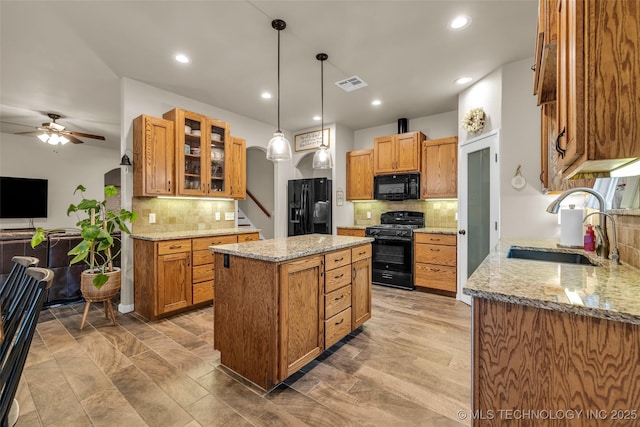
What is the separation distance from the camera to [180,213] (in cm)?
380

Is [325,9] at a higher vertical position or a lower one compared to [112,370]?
higher

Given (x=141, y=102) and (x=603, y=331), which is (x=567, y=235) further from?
(x=141, y=102)

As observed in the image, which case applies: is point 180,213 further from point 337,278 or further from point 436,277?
point 436,277

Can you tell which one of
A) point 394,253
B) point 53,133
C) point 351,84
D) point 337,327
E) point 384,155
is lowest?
point 337,327

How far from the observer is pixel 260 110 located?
4.37 metres

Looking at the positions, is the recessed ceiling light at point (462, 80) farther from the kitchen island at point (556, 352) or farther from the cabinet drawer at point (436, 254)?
the kitchen island at point (556, 352)

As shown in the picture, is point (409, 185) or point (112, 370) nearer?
point (112, 370)

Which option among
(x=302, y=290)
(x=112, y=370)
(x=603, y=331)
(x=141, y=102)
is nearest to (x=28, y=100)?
(x=141, y=102)

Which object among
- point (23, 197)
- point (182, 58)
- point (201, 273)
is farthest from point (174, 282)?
point (23, 197)

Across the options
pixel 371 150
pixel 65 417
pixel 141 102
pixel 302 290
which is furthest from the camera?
pixel 371 150

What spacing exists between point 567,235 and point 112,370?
11.5ft

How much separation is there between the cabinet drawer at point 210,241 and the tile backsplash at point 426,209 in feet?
8.62

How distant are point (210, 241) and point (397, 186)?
9.73ft

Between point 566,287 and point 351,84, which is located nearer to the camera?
point 566,287
